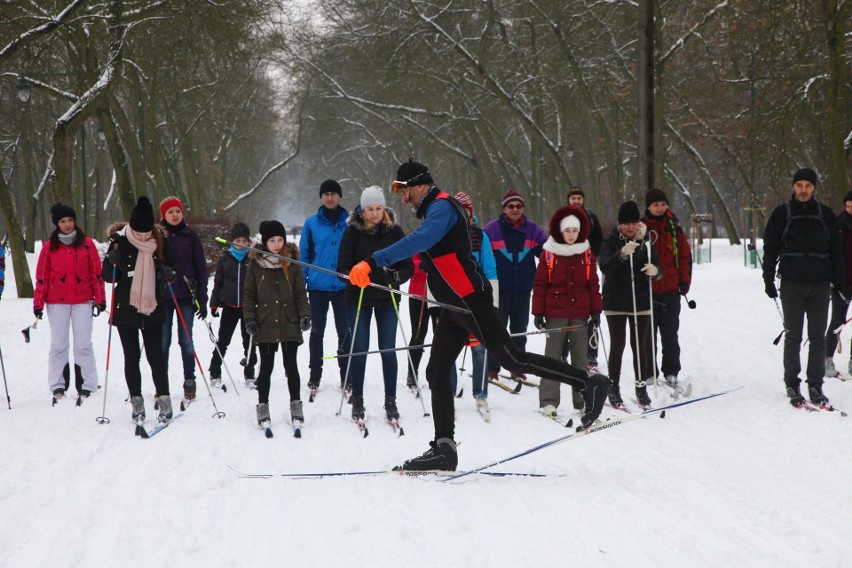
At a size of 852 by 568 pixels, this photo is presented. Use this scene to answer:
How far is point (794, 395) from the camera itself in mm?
7250

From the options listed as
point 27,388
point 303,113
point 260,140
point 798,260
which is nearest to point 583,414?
point 798,260

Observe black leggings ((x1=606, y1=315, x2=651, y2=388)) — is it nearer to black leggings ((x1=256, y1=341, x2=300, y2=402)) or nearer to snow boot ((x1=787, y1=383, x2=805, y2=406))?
snow boot ((x1=787, y1=383, x2=805, y2=406))

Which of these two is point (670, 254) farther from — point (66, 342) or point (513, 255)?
point (66, 342)

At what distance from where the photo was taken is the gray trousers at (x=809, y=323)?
725cm

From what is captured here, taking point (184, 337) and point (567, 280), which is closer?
point (567, 280)

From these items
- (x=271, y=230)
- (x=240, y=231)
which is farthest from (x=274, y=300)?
(x=240, y=231)

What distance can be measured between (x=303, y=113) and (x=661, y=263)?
33.1 m

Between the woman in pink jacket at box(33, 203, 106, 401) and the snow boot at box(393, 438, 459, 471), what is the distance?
426cm

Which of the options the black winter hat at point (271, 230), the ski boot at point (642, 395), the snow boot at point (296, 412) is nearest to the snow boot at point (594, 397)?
the ski boot at point (642, 395)

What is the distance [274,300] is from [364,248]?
3.00 ft

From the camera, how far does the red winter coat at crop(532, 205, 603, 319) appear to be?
23.9 feet

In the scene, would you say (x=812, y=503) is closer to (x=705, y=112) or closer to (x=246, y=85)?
(x=705, y=112)

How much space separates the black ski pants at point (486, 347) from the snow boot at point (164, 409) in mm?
2726

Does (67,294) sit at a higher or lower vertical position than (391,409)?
higher
